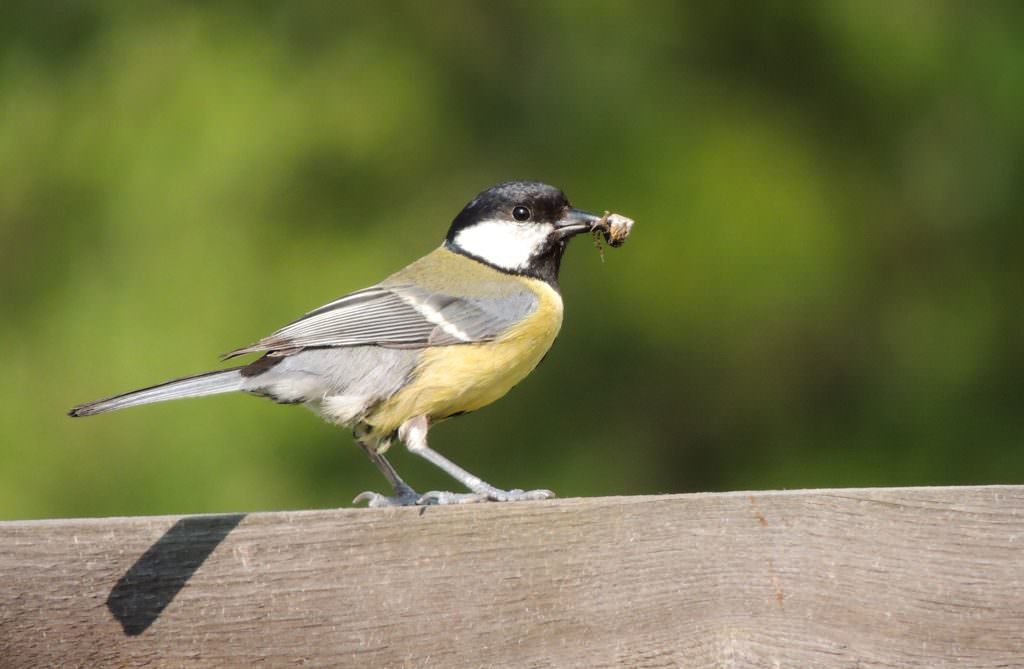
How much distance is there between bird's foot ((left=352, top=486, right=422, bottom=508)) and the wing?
0.35 m

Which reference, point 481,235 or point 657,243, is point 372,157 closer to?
point 657,243

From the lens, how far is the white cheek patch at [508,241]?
325 centimetres

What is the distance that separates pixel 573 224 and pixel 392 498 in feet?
3.08

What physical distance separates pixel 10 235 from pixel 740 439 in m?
2.88

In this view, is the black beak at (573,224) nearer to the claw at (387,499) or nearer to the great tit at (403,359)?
the great tit at (403,359)

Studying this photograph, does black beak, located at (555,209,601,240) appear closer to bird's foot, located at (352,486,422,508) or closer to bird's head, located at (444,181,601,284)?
bird's head, located at (444,181,601,284)

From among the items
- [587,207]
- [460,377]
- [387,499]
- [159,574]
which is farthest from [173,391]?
[587,207]

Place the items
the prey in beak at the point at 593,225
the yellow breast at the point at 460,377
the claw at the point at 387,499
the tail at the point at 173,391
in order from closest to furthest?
the tail at the point at 173,391 → the claw at the point at 387,499 → the yellow breast at the point at 460,377 → the prey in beak at the point at 593,225

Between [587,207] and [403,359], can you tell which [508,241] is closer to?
[403,359]

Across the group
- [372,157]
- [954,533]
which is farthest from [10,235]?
[954,533]

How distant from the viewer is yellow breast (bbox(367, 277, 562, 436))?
279cm

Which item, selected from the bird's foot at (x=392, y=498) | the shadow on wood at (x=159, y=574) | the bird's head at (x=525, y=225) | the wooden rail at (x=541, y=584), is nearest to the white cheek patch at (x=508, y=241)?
the bird's head at (x=525, y=225)

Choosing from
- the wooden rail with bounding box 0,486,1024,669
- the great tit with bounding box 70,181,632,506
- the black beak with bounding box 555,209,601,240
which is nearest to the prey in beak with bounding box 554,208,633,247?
the black beak with bounding box 555,209,601,240

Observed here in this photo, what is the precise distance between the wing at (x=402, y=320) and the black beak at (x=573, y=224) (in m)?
0.24
